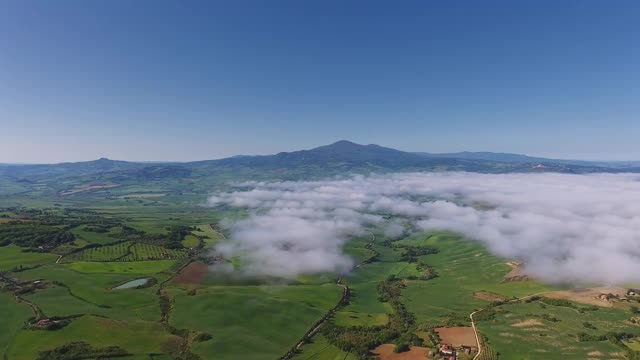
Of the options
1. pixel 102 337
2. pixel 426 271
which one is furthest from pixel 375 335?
pixel 426 271

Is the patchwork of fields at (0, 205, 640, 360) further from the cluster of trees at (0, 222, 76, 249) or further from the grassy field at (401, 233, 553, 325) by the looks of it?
the cluster of trees at (0, 222, 76, 249)

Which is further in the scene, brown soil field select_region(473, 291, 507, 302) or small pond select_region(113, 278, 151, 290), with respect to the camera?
brown soil field select_region(473, 291, 507, 302)

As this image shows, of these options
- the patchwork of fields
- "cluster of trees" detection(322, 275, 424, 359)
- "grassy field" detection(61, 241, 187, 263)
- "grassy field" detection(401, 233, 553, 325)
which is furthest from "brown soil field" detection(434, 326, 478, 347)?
"grassy field" detection(61, 241, 187, 263)

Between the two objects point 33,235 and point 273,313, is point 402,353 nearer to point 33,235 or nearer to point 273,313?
point 273,313

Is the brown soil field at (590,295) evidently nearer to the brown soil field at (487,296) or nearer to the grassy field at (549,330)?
the grassy field at (549,330)

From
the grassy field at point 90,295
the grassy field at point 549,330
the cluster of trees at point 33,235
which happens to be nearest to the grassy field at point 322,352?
the grassy field at point 549,330

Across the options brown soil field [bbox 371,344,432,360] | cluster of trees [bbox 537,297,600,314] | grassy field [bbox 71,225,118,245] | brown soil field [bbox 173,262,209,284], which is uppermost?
grassy field [bbox 71,225,118,245]
